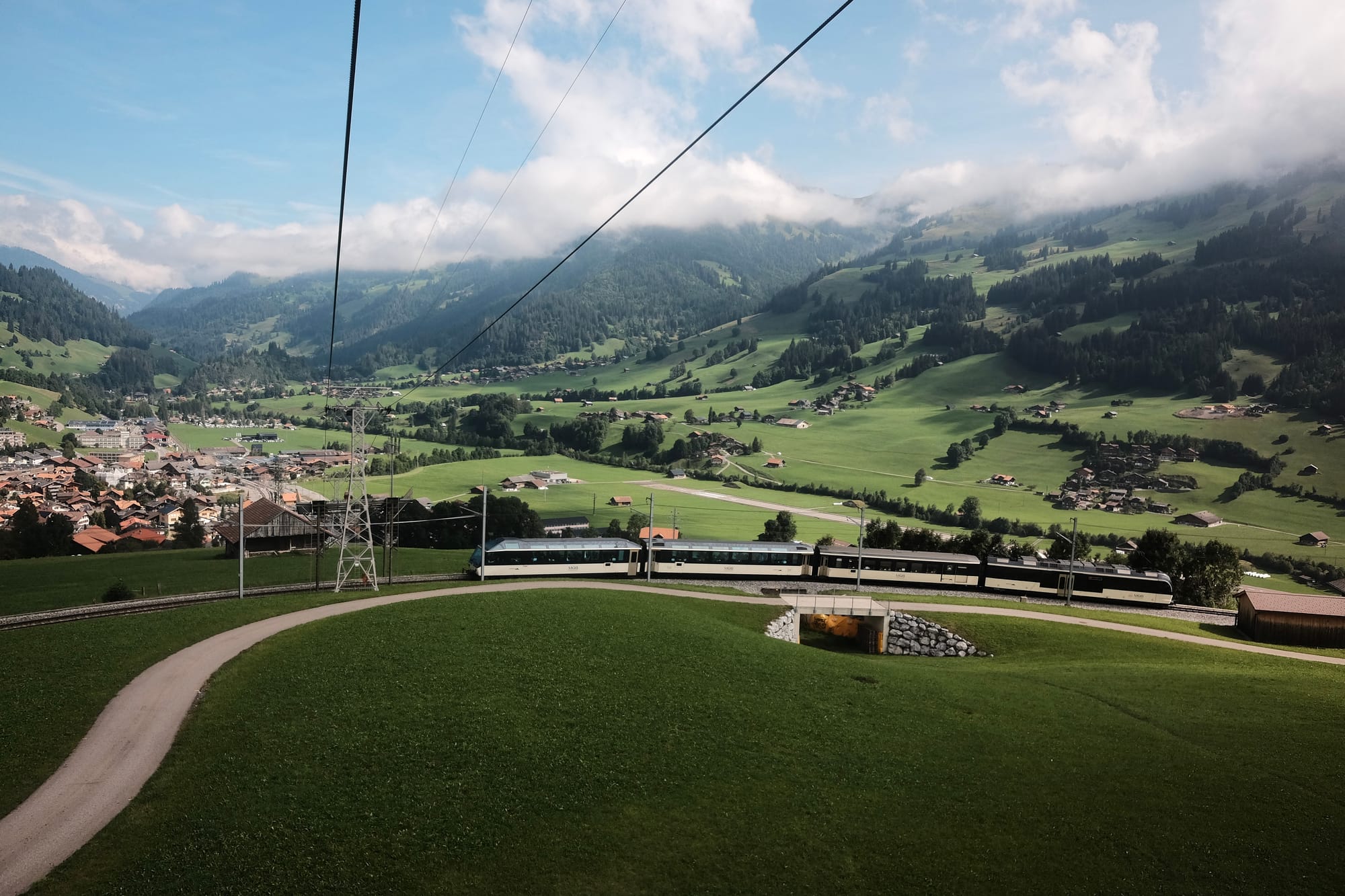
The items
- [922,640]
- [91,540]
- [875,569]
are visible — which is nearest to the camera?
[922,640]

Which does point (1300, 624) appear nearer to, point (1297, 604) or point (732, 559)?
point (1297, 604)

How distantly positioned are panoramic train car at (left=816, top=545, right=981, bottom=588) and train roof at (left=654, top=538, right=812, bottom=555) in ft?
7.67

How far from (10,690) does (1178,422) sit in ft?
639

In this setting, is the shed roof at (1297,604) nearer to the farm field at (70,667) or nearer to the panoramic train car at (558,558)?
the panoramic train car at (558,558)

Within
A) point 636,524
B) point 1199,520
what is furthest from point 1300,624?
point 1199,520

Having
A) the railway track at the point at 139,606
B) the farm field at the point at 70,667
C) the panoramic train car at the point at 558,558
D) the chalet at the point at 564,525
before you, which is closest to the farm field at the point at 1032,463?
the chalet at the point at 564,525

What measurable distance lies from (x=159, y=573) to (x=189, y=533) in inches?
1317

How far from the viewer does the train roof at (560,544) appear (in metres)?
49.8

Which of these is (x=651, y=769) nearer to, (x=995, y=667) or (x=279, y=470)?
(x=995, y=667)

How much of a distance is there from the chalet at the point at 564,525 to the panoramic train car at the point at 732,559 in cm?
3700

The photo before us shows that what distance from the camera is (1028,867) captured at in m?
16.9

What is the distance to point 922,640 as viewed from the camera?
45.8 m

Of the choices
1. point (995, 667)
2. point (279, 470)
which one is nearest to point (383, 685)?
point (995, 667)

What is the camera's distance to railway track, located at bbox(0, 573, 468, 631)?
115 ft
